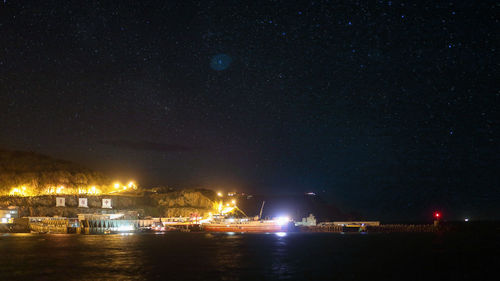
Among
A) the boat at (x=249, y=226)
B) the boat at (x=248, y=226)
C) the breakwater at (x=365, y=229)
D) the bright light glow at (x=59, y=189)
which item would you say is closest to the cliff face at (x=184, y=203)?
the boat at (x=248, y=226)

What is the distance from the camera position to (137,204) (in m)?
128

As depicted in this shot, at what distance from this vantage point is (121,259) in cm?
3641

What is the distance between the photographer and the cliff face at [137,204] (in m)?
112

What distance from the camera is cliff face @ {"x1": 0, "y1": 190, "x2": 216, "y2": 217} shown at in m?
112

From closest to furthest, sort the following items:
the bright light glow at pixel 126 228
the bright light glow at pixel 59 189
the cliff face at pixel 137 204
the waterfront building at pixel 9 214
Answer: the bright light glow at pixel 126 228, the waterfront building at pixel 9 214, the cliff face at pixel 137 204, the bright light glow at pixel 59 189

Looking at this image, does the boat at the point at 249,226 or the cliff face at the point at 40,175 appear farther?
the cliff face at the point at 40,175

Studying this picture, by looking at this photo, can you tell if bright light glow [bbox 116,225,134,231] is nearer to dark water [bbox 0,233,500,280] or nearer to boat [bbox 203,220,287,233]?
boat [bbox 203,220,287,233]

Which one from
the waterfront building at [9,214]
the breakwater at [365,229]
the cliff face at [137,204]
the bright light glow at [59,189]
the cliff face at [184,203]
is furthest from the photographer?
the bright light glow at [59,189]

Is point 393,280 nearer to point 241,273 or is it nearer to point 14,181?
point 241,273

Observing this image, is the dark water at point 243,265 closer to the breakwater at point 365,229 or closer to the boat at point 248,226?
the boat at point 248,226

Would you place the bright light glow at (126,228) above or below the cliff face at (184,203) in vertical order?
below

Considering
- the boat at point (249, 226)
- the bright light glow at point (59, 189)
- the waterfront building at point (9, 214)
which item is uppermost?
the bright light glow at point (59, 189)

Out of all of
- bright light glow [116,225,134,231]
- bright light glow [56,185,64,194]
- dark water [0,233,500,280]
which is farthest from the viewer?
bright light glow [56,185,64,194]

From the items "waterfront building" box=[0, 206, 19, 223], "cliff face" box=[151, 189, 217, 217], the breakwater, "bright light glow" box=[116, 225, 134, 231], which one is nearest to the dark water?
"bright light glow" box=[116, 225, 134, 231]
